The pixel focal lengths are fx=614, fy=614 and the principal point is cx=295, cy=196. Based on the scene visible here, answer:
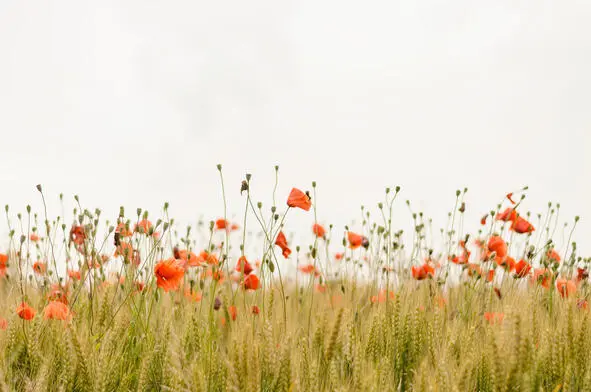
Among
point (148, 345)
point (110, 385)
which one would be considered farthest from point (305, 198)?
point (110, 385)

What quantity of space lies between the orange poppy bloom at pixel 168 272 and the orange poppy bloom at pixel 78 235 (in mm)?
565

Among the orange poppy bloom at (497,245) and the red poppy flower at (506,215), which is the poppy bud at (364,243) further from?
the red poppy flower at (506,215)

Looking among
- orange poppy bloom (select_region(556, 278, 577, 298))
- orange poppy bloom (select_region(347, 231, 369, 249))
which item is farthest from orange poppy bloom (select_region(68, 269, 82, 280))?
orange poppy bloom (select_region(556, 278, 577, 298))

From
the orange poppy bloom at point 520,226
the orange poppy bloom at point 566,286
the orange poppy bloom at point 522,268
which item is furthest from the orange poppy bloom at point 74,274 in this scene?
the orange poppy bloom at point 566,286

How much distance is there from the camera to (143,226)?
10.7 ft

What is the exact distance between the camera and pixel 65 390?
83.4 inches

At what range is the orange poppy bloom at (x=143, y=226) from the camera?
3.14m

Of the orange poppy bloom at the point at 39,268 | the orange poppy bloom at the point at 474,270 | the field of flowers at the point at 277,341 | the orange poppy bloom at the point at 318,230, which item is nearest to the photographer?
the field of flowers at the point at 277,341

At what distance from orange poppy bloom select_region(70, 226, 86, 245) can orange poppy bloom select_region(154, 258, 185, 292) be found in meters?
0.57

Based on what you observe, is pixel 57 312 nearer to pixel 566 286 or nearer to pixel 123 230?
pixel 123 230

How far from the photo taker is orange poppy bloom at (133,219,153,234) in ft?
10.3

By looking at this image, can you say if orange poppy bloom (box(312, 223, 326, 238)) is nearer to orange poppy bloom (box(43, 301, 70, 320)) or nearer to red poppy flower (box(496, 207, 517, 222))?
red poppy flower (box(496, 207, 517, 222))

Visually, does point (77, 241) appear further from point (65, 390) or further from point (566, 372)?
point (566, 372)

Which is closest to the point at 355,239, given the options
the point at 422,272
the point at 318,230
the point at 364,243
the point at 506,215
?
the point at 364,243
